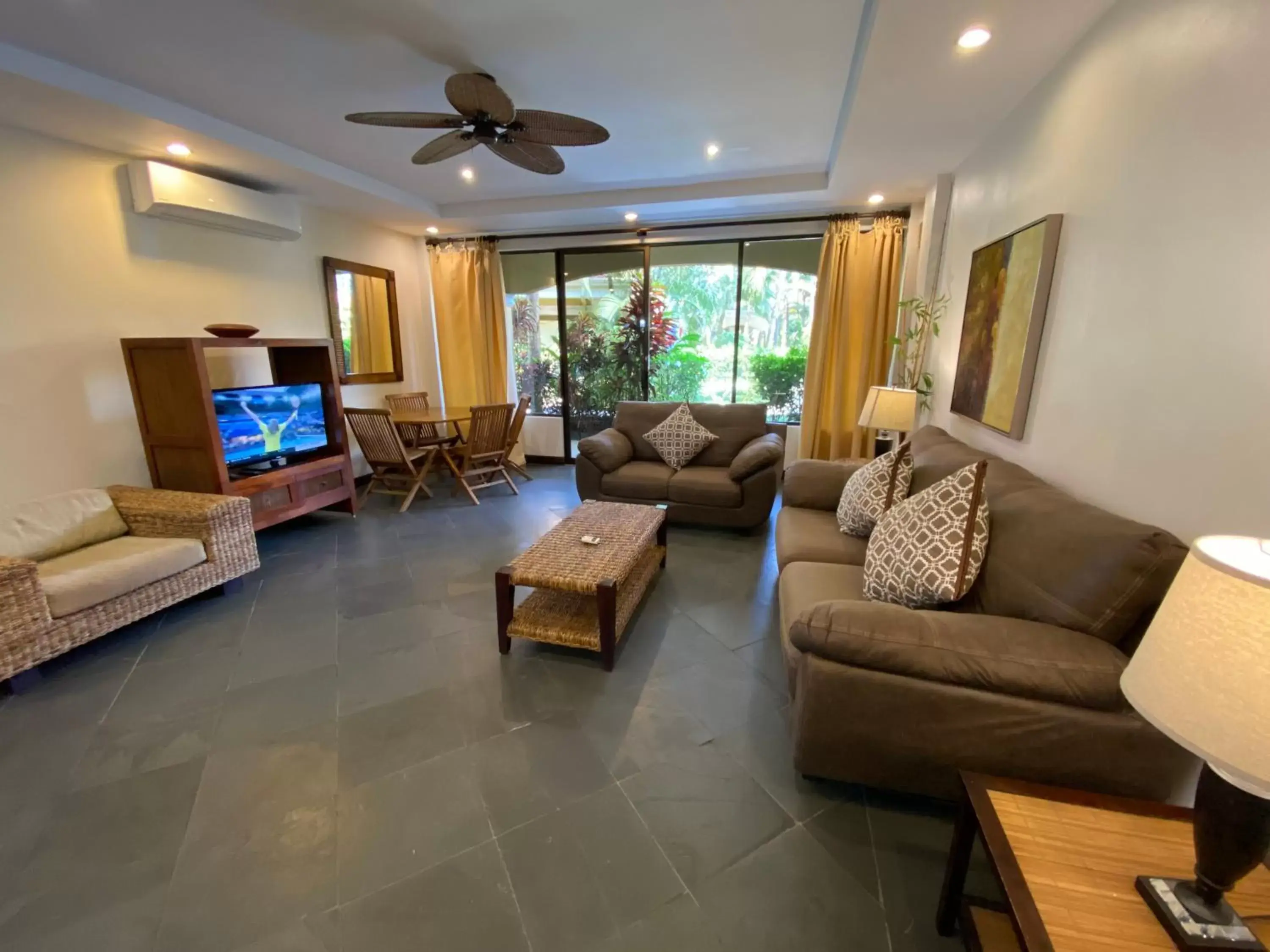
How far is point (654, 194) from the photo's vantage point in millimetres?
4086

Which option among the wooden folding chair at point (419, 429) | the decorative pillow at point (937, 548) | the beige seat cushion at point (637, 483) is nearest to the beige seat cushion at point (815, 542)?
the decorative pillow at point (937, 548)

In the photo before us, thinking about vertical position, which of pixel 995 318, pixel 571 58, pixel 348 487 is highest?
pixel 571 58

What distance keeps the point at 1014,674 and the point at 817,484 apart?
1689 mm

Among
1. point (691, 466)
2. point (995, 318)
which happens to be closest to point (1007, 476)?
point (995, 318)

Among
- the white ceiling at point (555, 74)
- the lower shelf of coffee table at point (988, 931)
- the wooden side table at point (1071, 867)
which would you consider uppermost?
the white ceiling at point (555, 74)

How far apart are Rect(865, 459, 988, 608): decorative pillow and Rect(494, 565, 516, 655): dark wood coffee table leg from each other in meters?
1.37

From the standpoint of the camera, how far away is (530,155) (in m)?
2.69

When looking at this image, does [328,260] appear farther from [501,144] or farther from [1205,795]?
[1205,795]

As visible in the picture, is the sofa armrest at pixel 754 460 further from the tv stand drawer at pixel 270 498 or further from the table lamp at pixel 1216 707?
the tv stand drawer at pixel 270 498

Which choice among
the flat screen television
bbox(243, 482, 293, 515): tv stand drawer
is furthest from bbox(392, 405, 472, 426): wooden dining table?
bbox(243, 482, 293, 515): tv stand drawer

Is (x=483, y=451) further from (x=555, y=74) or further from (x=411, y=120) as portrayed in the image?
(x=555, y=74)

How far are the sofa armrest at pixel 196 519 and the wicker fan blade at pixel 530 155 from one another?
2.28m

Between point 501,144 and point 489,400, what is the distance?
Result: 320 centimetres

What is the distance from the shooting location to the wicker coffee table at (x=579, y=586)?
81.7 inches
